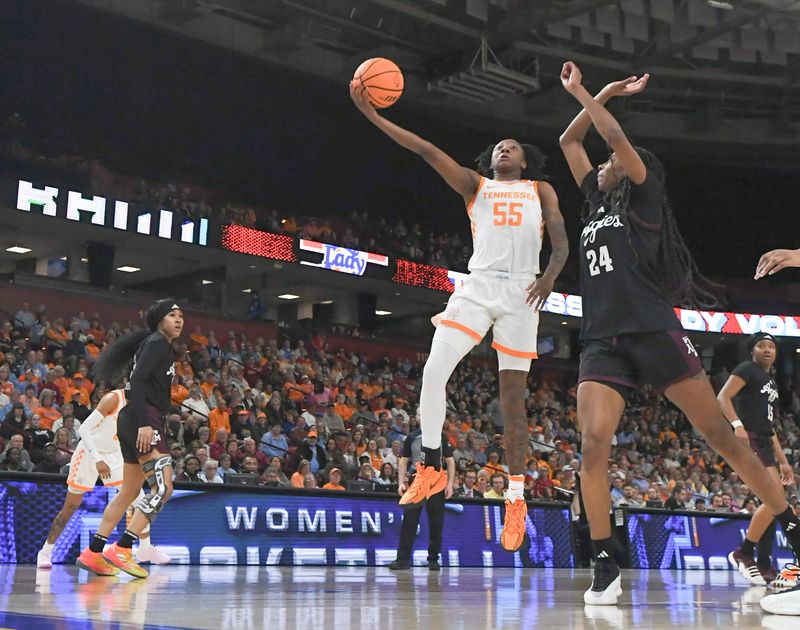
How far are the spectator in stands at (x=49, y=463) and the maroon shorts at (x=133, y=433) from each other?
5049mm

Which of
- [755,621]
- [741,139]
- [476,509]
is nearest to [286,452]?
[476,509]

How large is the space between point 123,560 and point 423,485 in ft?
8.16

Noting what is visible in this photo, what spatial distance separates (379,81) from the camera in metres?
6.21

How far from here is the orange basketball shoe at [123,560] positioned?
6.93m

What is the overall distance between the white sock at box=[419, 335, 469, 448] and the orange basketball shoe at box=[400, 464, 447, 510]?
0.52 feet

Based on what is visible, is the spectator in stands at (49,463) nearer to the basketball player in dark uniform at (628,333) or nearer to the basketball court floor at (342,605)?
the basketball court floor at (342,605)

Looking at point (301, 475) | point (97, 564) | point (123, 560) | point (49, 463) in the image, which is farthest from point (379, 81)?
point (301, 475)

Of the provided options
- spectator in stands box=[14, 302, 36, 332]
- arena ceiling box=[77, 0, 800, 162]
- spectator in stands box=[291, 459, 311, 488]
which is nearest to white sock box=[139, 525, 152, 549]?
spectator in stands box=[291, 459, 311, 488]

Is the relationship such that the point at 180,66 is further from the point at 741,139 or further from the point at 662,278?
the point at 662,278

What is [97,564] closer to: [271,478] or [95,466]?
[95,466]

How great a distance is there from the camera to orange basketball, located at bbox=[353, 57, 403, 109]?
6184mm

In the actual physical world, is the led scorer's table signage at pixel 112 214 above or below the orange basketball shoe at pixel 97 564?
above

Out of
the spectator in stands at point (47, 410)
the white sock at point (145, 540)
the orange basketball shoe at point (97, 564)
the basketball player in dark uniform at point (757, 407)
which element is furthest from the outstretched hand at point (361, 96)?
the spectator in stands at point (47, 410)

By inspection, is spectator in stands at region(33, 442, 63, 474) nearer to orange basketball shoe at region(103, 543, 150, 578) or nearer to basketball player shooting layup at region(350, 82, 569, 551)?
orange basketball shoe at region(103, 543, 150, 578)
